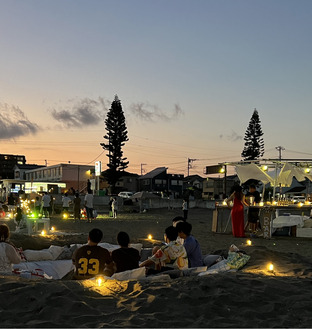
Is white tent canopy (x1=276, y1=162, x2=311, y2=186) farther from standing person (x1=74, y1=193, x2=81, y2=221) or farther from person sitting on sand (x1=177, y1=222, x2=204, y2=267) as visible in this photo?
person sitting on sand (x1=177, y1=222, x2=204, y2=267)

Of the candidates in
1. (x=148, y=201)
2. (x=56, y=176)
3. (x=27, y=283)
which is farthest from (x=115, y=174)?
(x=27, y=283)

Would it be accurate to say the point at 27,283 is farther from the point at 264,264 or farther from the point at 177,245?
the point at 264,264

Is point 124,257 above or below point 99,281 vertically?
above

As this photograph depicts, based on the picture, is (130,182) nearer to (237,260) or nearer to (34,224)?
(34,224)

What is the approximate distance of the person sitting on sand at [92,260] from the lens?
5.38 m

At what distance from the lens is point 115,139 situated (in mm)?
49438

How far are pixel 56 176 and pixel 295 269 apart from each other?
1961 inches

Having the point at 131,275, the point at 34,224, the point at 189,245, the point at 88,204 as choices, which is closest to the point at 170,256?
the point at 189,245

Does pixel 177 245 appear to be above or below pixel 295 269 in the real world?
above

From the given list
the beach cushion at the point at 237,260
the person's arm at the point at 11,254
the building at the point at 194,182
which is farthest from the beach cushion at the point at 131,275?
the building at the point at 194,182

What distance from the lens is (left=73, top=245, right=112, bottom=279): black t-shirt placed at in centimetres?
538

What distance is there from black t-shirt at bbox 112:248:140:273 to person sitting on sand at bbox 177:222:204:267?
3.18 ft

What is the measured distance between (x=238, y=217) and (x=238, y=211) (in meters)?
0.23

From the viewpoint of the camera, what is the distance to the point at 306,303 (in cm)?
420
